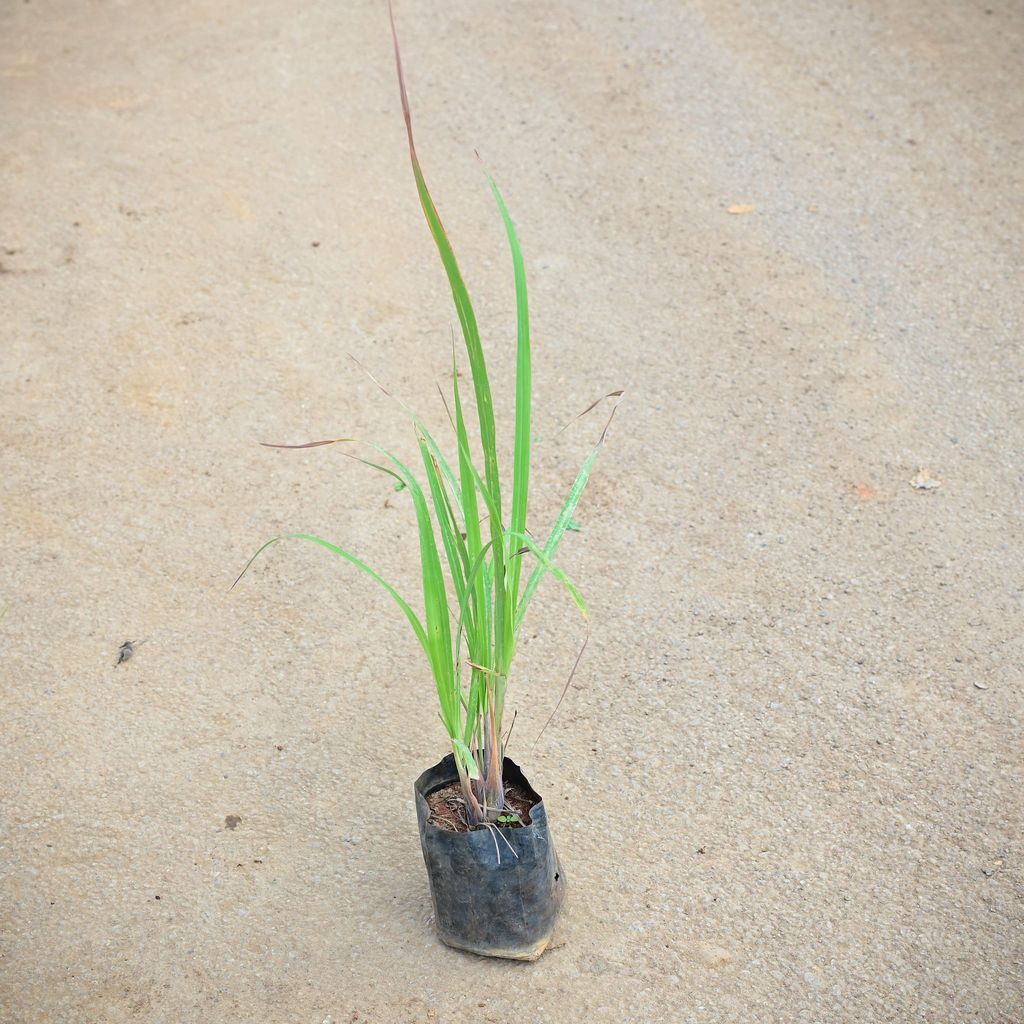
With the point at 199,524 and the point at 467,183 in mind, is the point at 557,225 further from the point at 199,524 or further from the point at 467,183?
the point at 199,524

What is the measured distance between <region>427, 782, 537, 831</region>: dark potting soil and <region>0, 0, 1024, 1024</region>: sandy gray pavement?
0.21 m

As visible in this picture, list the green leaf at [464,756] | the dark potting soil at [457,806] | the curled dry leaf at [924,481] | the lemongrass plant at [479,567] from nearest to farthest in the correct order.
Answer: the lemongrass plant at [479,567]
the green leaf at [464,756]
the dark potting soil at [457,806]
the curled dry leaf at [924,481]

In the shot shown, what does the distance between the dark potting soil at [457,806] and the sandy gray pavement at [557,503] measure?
212 mm

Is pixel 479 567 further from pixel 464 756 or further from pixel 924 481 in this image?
pixel 924 481

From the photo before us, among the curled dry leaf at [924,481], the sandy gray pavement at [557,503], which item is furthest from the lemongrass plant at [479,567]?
the curled dry leaf at [924,481]

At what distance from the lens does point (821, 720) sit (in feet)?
7.51

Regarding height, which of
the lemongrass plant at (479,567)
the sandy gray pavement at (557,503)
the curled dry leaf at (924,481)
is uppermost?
the lemongrass plant at (479,567)

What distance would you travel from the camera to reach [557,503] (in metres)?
2.81

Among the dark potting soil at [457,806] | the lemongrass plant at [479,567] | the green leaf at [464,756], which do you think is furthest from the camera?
the dark potting soil at [457,806]

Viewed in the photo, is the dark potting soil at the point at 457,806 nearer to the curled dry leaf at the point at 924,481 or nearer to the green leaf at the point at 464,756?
the green leaf at the point at 464,756

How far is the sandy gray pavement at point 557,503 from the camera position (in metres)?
1.92

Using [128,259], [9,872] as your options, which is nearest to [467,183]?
[128,259]

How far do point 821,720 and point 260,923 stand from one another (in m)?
1.19

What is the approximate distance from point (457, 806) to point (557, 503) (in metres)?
1.09
